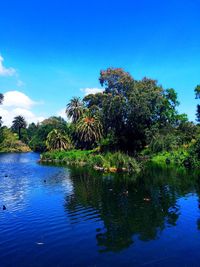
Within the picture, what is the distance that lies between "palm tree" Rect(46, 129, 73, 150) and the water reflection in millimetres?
46058

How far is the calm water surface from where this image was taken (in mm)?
13342

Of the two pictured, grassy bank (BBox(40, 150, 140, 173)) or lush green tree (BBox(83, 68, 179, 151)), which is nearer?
grassy bank (BBox(40, 150, 140, 173))

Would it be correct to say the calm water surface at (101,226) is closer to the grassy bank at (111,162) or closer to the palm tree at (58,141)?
the grassy bank at (111,162)

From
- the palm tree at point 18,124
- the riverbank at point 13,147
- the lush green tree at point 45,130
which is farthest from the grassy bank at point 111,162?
the palm tree at point 18,124

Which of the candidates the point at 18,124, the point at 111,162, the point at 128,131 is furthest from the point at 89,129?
the point at 18,124

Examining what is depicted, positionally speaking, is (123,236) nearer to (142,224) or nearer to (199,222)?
(142,224)

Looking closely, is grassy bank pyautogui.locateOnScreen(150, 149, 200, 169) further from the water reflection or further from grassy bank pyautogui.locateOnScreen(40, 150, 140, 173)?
the water reflection

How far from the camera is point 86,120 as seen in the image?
75.9 m

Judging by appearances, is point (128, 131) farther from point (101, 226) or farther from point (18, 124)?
point (18, 124)

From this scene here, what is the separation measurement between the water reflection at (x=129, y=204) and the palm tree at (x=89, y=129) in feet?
125

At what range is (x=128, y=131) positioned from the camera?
6738cm

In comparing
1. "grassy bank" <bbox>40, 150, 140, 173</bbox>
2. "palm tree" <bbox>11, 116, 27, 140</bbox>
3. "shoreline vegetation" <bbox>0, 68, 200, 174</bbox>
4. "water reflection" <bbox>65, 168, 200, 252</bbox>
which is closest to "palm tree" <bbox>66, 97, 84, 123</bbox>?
"shoreline vegetation" <bbox>0, 68, 200, 174</bbox>

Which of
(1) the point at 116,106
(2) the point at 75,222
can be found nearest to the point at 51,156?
(1) the point at 116,106

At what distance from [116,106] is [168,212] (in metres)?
41.6
